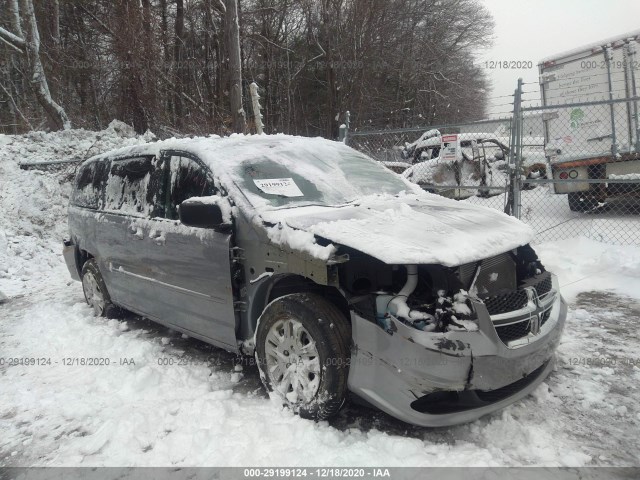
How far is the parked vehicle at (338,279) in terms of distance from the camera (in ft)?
8.09

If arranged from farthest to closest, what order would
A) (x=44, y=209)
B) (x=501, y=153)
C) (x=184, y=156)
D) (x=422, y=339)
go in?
1. (x=501, y=153)
2. (x=44, y=209)
3. (x=184, y=156)
4. (x=422, y=339)

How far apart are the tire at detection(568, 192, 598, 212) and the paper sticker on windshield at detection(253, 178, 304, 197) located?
7.49 metres

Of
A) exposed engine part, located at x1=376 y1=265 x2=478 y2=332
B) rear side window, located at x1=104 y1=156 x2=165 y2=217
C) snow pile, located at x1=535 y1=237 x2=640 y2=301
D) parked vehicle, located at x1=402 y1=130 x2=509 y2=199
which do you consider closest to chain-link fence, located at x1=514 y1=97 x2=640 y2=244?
snow pile, located at x1=535 y1=237 x2=640 y2=301

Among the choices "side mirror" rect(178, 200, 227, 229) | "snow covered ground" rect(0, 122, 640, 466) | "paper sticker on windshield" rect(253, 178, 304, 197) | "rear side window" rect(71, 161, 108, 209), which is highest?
"rear side window" rect(71, 161, 108, 209)

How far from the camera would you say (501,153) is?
11547 mm

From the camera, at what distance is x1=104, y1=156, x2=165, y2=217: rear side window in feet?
13.2

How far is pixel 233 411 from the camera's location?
300 centimetres

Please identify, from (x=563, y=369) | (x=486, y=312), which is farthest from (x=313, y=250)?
(x=563, y=369)

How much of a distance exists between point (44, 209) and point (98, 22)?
12.2 metres

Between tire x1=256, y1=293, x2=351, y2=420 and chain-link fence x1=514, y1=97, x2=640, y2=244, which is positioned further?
chain-link fence x1=514, y1=97, x2=640, y2=244

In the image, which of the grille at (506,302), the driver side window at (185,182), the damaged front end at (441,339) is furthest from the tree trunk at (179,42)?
the grille at (506,302)

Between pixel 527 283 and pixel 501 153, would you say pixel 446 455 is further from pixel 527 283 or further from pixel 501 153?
pixel 501 153

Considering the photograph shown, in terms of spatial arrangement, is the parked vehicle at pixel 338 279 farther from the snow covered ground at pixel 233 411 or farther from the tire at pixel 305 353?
the snow covered ground at pixel 233 411

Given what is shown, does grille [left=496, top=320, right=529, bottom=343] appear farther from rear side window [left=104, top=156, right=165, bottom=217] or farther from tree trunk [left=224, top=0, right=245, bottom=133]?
tree trunk [left=224, top=0, right=245, bottom=133]
